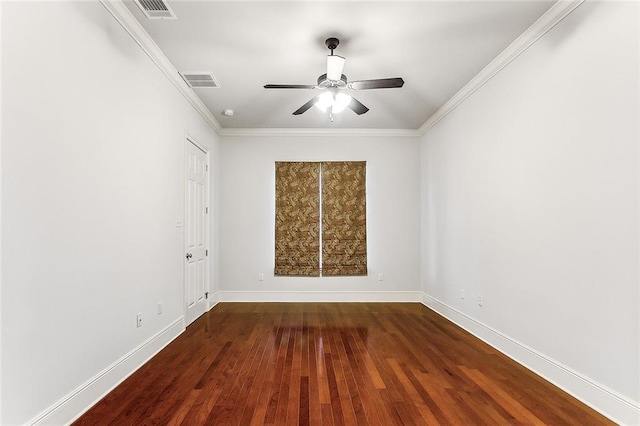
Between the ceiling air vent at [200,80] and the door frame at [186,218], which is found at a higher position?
the ceiling air vent at [200,80]

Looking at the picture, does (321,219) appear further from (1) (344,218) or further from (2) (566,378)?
(2) (566,378)

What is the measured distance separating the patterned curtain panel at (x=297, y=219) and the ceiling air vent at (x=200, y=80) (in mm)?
2155

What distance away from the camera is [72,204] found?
2.29 meters

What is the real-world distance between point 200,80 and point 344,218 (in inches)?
125

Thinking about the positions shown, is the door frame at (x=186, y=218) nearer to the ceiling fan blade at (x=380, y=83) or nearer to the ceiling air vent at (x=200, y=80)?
the ceiling air vent at (x=200, y=80)

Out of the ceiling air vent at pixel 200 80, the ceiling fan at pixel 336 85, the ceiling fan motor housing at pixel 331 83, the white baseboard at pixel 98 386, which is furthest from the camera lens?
the ceiling air vent at pixel 200 80

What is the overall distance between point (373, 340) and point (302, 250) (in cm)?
252

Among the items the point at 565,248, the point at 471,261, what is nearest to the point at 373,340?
the point at 471,261

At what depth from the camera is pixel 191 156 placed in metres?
4.76

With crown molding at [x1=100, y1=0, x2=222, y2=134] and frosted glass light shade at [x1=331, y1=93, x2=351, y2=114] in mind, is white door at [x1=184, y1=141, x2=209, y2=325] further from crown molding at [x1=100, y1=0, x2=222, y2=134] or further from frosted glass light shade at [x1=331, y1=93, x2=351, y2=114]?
frosted glass light shade at [x1=331, y1=93, x2=351, y2=114]

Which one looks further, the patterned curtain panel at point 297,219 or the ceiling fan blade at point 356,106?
the patterned curtain panel at point 297,219

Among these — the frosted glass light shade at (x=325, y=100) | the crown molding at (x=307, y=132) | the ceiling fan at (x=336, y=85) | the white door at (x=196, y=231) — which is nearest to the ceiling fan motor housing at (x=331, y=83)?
the ceiling fan at (x=336, y=85)

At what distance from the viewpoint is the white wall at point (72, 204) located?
1.86m

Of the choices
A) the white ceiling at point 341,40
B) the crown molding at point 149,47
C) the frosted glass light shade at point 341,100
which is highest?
the white ceiling at point 341,40
